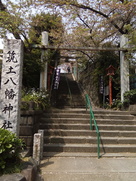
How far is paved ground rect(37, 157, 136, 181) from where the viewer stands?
2963 millimetres

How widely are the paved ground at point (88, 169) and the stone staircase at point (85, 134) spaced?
1.18 feet

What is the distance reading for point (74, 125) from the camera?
5320 millimetres

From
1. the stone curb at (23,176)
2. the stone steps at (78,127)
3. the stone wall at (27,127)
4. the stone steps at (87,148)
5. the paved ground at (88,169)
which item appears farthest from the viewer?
the stone steps at (78,127)

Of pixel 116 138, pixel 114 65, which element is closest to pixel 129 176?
pixel 116 138

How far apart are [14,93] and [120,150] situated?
3.80 meters

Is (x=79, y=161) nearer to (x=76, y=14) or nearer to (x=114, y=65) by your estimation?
(x=114, y=65)

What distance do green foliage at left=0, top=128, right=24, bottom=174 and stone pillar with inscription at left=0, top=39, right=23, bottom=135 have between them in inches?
28.5

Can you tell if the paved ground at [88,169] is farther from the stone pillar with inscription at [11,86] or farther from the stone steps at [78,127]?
the stone steps at [78,127]

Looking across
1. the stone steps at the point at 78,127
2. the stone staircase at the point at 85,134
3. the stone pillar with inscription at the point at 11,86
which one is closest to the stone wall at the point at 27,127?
the stone staircase at the point at 85,134

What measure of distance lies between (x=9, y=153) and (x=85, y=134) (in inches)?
119

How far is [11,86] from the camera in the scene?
3.60 m

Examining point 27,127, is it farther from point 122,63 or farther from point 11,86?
point 122,63

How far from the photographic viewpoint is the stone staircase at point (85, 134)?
4.39 m

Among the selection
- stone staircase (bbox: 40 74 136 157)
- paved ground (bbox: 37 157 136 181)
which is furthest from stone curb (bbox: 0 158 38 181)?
stone staircase (bbox: 40 74 136 157)
